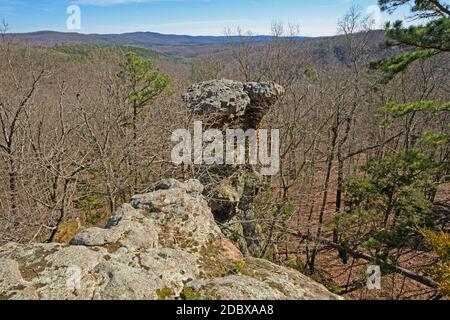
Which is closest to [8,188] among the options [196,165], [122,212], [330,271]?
[196,165]

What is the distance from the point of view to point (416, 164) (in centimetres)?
953

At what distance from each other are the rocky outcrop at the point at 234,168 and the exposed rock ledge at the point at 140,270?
6.39 metres

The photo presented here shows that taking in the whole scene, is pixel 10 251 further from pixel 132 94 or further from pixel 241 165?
pixel 132 94

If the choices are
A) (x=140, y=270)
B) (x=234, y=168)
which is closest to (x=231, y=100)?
(x=234, y=168)

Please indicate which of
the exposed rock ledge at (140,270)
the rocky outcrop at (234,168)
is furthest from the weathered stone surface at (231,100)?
the exposed rock ledge at (140,270)

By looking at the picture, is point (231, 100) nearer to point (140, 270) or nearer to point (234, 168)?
point (234, 168)

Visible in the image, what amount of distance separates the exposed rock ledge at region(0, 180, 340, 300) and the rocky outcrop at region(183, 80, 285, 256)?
6.39 m

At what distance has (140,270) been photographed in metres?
2.95

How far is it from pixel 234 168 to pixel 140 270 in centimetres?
901

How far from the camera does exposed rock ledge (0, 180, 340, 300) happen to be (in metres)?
2.59

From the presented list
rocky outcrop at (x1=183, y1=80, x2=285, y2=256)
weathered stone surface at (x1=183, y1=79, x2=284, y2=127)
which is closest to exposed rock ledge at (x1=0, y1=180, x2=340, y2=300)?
rocky outcrop at (x1=183, y1=80, x2=285, y2=256)

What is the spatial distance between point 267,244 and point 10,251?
869 centimetres

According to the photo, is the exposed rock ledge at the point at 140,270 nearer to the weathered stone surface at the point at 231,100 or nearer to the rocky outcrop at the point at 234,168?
the rocky outcrop at the point at 234,168

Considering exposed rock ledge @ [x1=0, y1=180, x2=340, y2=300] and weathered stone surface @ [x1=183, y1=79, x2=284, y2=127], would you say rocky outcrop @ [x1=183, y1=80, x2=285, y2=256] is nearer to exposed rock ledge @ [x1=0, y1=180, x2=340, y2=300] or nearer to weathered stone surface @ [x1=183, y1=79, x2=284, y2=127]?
weathered stone surface @ [x1=183, y1=79, x2=284, y2=127]
